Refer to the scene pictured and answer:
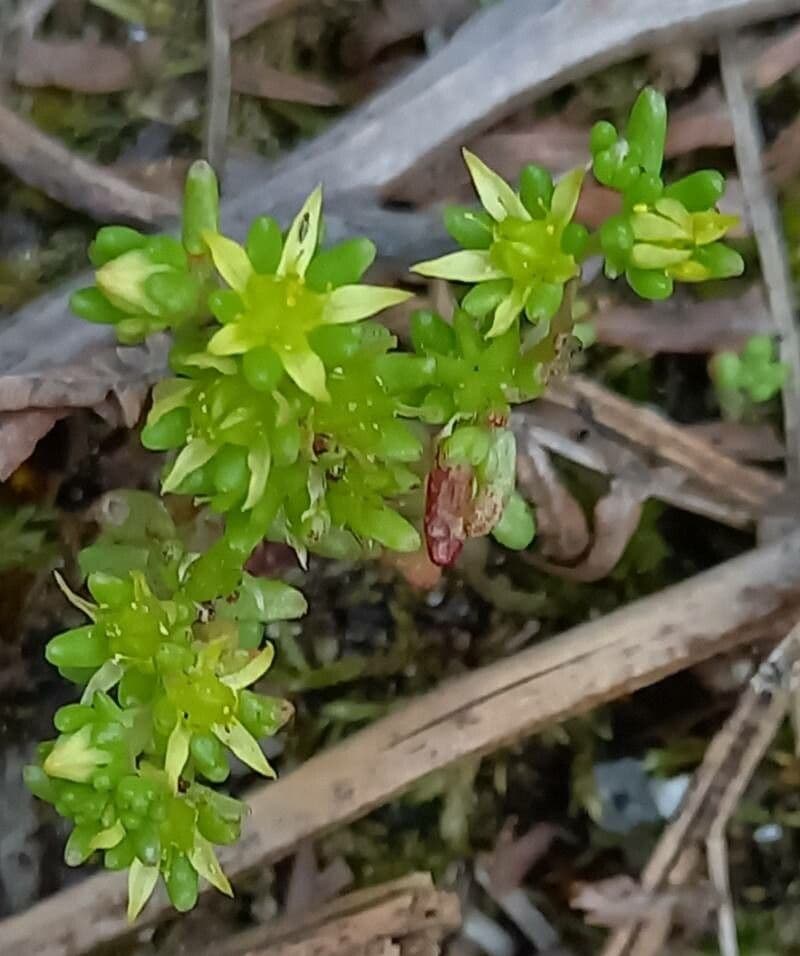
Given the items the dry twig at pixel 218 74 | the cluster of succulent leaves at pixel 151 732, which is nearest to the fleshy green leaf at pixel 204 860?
the cluster of succulent leaves at pixel 151 732

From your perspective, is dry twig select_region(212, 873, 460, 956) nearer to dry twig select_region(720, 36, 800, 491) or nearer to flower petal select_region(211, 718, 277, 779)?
flower petal select_region(211, 718, 277, 779)

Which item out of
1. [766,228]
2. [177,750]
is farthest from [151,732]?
[766,228]

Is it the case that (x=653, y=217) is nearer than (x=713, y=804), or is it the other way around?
(x=653, y=217)

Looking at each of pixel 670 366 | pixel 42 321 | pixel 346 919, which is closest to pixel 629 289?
pixel 670 366

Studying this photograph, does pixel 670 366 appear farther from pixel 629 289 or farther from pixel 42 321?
pixel 42 321

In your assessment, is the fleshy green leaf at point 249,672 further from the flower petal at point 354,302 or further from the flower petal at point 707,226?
the flower petal at point 707,226

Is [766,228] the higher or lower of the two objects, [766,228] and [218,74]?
the lower

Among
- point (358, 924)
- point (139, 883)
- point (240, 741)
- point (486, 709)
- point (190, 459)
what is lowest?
point (358, 924)

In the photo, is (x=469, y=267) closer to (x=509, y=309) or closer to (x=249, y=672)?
(x=509, y=309)

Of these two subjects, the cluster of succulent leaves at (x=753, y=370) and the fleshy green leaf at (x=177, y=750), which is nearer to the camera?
the fleshy green leaf at (x=177, y=750)
